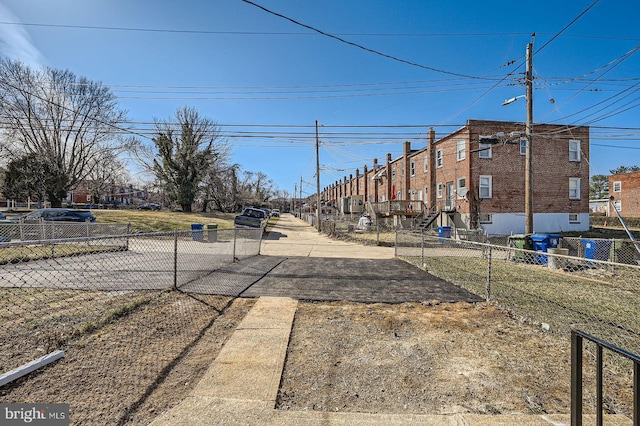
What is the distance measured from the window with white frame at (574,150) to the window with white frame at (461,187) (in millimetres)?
8923

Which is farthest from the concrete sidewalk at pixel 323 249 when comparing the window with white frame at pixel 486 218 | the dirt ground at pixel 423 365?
the window with white frame at pixel 486 218

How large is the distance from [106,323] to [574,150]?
31582 mm

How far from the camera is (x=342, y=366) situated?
3.26 metres

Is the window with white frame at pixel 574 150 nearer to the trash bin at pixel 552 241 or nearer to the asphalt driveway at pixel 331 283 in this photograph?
the trash bin at pixel 552 241

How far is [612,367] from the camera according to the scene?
3344 millimetres

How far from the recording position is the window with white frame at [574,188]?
79.5 feet

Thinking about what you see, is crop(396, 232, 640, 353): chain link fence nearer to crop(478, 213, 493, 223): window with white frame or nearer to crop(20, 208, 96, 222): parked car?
crop(478, 213, 493, 223): window with white frame

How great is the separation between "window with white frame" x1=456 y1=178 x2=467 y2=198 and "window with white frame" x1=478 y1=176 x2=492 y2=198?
3.33 feet

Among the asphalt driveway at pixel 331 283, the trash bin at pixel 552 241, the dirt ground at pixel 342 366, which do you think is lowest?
the asphalt driveway at pixel 331 283

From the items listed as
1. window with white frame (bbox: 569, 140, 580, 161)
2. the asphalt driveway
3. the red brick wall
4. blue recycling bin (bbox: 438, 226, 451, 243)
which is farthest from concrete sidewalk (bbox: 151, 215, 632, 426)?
window with white frame (bbox: 569, 140, 580, 161)

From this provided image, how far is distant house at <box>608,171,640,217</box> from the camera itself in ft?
116

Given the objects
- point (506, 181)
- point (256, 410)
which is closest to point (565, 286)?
point (256, 410)

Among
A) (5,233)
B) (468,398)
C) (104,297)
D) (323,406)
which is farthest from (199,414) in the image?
(5,233)

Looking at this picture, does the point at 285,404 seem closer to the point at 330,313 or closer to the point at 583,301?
the point at 330,313
